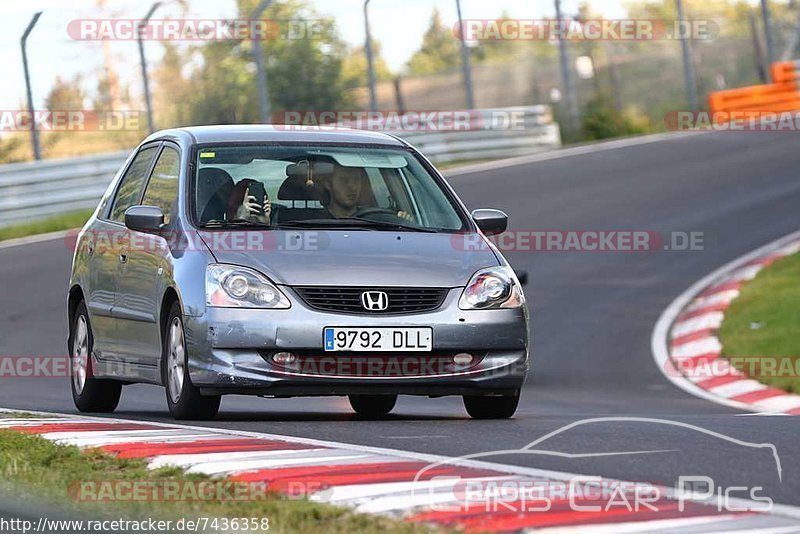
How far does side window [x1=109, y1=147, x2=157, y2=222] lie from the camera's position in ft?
32.7

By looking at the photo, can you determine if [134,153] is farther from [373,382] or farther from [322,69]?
[322,69]

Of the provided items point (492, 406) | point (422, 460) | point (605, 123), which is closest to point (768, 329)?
point (492, 406)

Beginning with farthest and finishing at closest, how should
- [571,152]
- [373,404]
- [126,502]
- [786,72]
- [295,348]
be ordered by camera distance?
[786,72]
[571,152]
[373,404]
[295,348]
[126,502]

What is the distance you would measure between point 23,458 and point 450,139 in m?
20.1

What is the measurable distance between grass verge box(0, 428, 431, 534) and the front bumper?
99 centimetres

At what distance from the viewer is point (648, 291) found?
17438 millimetres

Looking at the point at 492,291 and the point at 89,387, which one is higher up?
the point at 492,291

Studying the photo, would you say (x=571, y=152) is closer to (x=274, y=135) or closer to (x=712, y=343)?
(x=712, y=343)

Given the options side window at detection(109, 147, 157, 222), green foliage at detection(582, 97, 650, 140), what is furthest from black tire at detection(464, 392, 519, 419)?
green foliage at detection(582, 97, 650, 140)

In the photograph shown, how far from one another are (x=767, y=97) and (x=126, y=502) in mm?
28264

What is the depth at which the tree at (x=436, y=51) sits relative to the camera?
109 ft

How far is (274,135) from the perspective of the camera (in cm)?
953

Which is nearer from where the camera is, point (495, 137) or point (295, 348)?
point (295, 348)

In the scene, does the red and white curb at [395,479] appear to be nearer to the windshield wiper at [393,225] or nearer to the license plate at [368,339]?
the license plate at [368,339]
